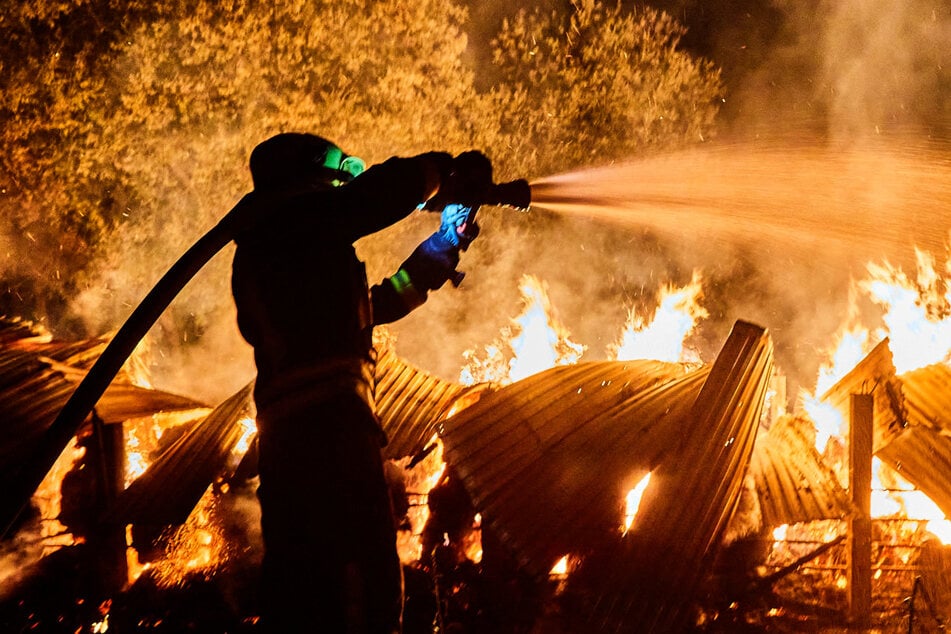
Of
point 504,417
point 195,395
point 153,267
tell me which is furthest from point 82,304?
point 504,417

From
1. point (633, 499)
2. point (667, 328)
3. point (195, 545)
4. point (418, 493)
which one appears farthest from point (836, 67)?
point (195, 545)

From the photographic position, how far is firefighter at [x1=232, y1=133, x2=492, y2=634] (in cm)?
238

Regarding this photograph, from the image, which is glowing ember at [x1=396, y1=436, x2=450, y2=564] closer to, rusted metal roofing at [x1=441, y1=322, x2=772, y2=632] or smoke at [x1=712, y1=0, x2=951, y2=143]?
rusted metal roofing at [x1=441, y1=322, x2=772, y2=632]

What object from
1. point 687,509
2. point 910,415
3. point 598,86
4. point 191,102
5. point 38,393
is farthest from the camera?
point 598,86

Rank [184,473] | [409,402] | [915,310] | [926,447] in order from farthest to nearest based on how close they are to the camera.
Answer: [915,310] < [409,402] < [184,473] < [926,447]

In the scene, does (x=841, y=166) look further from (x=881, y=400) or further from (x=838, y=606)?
(x=838, y=606)

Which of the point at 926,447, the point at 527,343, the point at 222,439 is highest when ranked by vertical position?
the point at 527,343

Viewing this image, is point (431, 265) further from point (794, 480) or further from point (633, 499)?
point (794, 480)

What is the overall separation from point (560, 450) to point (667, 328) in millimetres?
5837

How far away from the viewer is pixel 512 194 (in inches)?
123

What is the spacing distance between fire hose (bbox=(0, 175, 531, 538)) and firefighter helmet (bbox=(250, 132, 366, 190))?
0.59 feet

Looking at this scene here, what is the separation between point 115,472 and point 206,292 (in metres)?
5.76

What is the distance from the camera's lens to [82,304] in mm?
10578

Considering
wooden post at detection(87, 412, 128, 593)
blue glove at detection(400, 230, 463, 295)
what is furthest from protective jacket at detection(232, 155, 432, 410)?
wooden post at detection(87, 412, 128, 593)
